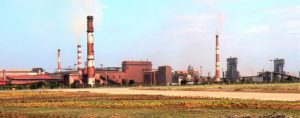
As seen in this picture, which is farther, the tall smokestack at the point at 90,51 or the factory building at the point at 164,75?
the factory building at the point at 164,75

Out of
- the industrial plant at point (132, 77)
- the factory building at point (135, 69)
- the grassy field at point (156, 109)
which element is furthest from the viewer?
the factory building at point (135, 69)

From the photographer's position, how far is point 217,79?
155 meters

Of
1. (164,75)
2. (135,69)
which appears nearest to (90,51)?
(164,75)

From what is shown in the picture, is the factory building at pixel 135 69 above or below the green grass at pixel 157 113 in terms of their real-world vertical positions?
above

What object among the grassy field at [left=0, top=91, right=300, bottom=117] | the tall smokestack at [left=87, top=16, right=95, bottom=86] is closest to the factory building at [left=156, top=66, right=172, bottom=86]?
the tall smokestack at [left=87, top=16, right=95, bottom=86]

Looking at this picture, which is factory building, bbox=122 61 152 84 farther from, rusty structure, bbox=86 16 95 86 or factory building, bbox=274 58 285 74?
factory building, bbox=274 58 285 74

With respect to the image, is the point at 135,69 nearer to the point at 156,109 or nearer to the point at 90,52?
the point at 90,52

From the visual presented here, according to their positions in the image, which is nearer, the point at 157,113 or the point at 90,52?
the point at 157,113

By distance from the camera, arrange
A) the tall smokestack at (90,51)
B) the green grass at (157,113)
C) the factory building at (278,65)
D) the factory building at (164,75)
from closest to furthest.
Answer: the green grass at (157,113) → the tall smokestack at (90,51) → the factory building at (164,75) → the factory building at (278,65)

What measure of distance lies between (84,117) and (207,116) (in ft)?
19.2

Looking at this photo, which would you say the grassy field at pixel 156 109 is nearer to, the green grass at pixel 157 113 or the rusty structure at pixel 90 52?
the green grass at pixel 157 113

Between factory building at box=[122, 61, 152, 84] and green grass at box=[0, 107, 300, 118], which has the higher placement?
factory building at box=[122, 61, 152, 84]

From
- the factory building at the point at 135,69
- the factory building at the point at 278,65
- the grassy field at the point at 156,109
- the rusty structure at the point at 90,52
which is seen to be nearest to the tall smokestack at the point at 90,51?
the rusty structure at the point at 90,52

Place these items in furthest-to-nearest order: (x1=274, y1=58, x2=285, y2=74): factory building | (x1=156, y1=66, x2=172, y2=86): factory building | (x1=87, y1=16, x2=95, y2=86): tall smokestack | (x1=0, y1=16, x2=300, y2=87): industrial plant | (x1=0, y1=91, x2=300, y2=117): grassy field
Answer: (x1=274, y1=58, x2=285, y2=74): factory building < (x1=156, y1=66, x2=172, y2=86): factory building < (x1=0, y1=16, x2=300, y2=87): industrial plant < (x1=87, y1=16, x2=95, y2=86): tall smokestack < (x1=0, y1=91, x2=300, y2=117): grassy field
